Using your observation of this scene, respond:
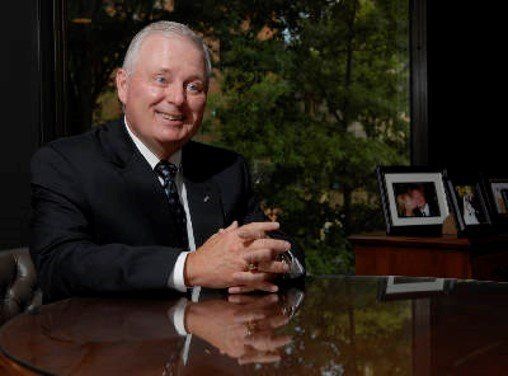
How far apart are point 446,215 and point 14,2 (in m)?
2.22

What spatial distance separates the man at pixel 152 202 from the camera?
149cm

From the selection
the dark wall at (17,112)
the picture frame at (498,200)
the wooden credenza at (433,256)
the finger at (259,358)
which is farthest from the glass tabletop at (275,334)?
the picture frame at (498,200)

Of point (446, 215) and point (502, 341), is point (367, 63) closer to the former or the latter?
point (446, 215)

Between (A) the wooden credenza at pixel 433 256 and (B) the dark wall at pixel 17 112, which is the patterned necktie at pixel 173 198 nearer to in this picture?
(B) the dark wall at pixel 17 112

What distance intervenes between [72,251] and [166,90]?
54cm

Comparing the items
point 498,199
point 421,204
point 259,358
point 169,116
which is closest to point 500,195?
point 498,199

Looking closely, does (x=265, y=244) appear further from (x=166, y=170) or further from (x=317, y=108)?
(x=317, y=108)

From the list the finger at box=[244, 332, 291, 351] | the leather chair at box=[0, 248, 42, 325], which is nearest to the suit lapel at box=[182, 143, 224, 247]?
the leather chair at box=[0, 248, 42, 325]

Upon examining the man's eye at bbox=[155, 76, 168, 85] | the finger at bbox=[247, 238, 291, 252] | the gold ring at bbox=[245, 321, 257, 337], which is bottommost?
the gold ring at bbox=[245, 321, 257, 337]

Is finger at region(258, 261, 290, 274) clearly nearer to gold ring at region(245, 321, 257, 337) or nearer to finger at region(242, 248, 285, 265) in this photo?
finger at region(242, 248, 285, 265)

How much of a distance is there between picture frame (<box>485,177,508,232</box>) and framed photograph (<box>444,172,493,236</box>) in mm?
86

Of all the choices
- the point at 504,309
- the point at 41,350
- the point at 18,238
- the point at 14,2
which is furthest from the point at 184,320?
the point at 14,2

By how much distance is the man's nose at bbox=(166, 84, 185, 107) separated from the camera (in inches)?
72.6

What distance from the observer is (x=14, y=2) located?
2.86 m
